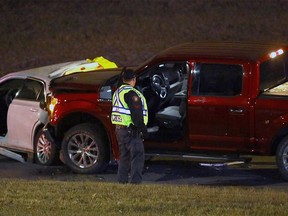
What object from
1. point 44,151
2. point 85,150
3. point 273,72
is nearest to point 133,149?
point 85,150

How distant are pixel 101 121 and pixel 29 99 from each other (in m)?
1.49

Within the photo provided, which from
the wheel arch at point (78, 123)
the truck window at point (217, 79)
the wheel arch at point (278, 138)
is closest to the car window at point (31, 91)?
the wheel arch at point (78, 123)

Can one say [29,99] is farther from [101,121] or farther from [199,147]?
[199,147]

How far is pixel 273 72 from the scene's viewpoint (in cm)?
1140

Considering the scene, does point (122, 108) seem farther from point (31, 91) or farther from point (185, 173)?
point (31, 91)

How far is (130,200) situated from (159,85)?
3.85 m

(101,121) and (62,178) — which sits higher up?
(101,121)

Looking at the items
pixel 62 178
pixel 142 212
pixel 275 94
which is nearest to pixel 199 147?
pixel 275 94

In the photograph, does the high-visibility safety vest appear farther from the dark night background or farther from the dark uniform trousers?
the dark night background

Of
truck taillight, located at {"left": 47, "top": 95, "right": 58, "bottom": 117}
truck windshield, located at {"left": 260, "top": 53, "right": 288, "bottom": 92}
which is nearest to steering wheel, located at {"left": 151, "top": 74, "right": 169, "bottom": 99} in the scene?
truck taillight, located at {"left": 47, "top": 95, "right": 58, "bottom": 117}

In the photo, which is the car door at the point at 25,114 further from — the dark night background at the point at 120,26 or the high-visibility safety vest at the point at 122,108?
the dark night background at the point at 120,26

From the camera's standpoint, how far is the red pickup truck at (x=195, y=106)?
439 inches

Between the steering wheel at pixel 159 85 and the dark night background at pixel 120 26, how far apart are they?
27.2 ft

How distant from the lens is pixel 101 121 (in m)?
11.9
